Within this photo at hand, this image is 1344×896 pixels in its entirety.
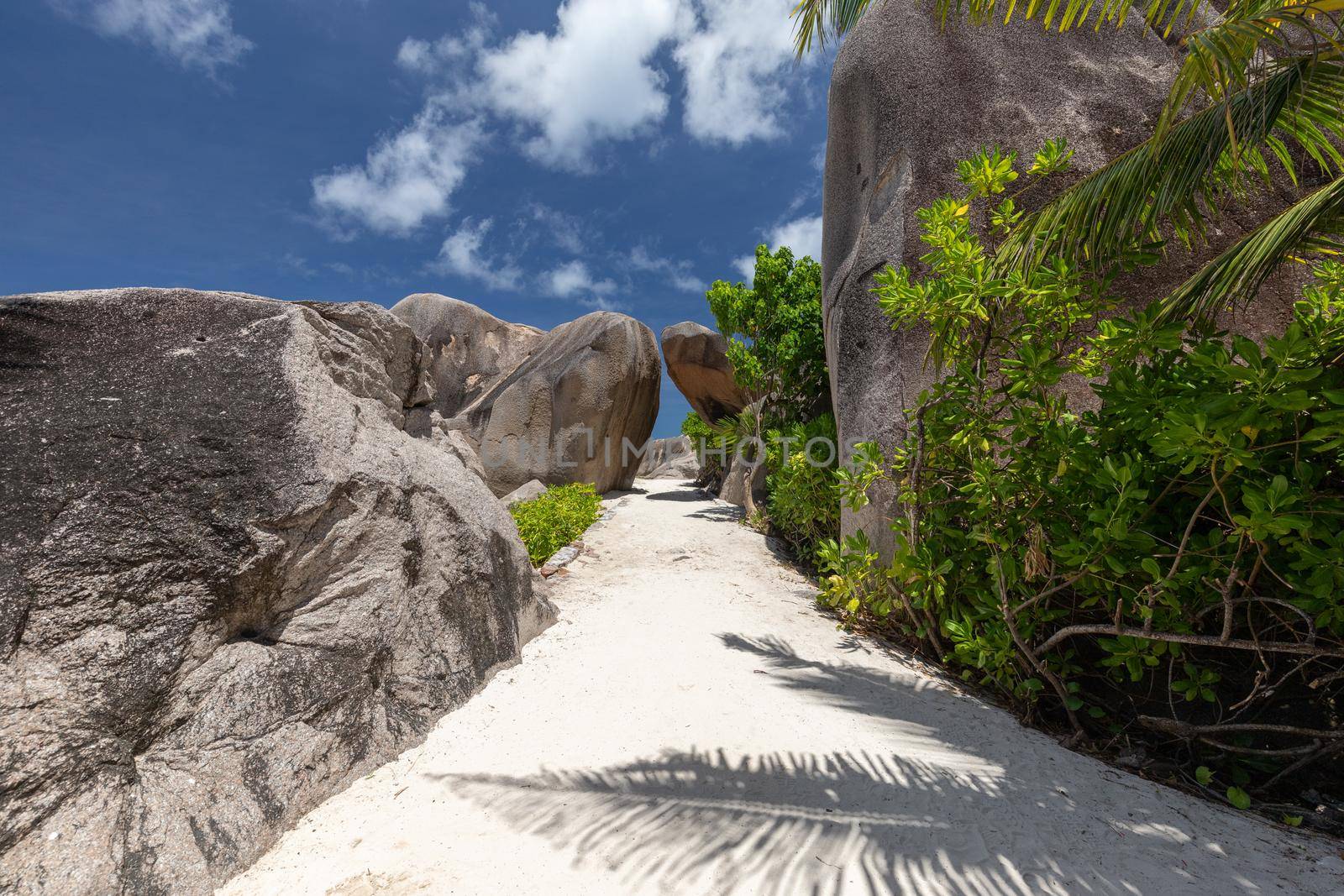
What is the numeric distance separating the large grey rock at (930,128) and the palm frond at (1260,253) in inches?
67.3

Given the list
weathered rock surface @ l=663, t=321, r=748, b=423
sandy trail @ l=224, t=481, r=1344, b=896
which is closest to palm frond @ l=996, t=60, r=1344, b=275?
sandy trail @ l=224, t=481, r=1344, b=896

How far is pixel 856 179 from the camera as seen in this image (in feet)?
18.9

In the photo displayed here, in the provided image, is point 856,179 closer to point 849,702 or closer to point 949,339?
point 949,339

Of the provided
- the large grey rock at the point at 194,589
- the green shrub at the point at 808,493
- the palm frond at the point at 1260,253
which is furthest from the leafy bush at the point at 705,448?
the large grey rock at the point at 194,589

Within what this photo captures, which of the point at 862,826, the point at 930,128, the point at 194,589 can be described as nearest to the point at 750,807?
the point at 862,826

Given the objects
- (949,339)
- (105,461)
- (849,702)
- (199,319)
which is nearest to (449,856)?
(105,461)

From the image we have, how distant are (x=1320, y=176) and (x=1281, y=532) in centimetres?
529

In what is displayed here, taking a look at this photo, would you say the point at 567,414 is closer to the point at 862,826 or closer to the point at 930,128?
the point at 930,128

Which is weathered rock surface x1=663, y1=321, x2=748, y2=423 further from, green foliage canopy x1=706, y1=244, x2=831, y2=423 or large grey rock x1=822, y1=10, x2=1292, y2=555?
large grey rock x1=822, y1=10, x2=1292, y2=555

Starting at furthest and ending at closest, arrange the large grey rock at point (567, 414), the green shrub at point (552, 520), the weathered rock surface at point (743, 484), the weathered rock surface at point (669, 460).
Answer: the weathered rock surface at point (669, 460) < the large grey rock at point (567, 414) < the weathered rock surface at point (743, 484) < the green shrub at point (552, 520)

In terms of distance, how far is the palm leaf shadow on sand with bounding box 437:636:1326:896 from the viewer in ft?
6.07

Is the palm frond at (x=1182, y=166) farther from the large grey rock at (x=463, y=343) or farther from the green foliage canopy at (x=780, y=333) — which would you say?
the large grey rock at (x=463, y=343)

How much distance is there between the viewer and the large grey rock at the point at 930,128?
497 centimetres

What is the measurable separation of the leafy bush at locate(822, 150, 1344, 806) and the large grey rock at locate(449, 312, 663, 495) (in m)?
9.00
